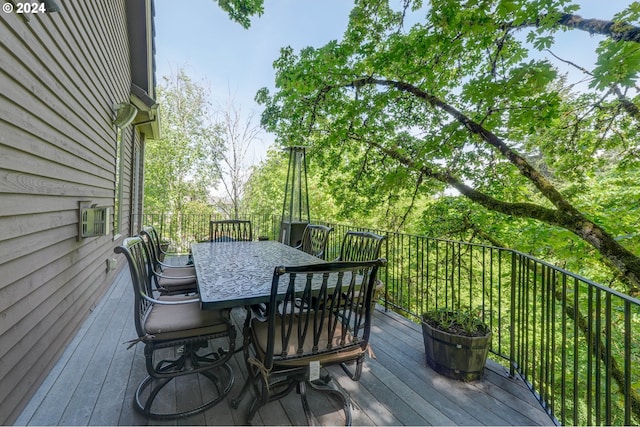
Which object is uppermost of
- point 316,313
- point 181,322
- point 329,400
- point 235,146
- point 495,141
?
point 235,146

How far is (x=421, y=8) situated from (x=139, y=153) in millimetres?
6487

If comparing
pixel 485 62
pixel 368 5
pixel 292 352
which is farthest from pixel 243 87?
pixel 292 352

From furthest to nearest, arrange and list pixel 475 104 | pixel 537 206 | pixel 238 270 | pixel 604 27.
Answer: pixel 537 206 → pixel 475 104 → pixel 604 27 → pixel 238 270

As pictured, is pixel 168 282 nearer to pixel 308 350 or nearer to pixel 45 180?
pixel 45 180

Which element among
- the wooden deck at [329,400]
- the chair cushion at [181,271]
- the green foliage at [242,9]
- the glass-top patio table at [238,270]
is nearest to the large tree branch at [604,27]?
the green foliage at [242,9]

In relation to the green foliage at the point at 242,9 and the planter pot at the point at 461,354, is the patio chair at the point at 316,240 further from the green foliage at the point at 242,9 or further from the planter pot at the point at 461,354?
the green foliage at the point at 242,9

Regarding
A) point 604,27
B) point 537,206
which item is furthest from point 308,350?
point 604,27

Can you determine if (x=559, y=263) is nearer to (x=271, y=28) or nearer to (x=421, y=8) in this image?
(x=421, y=8)

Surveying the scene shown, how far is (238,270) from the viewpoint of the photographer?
90.8 inches

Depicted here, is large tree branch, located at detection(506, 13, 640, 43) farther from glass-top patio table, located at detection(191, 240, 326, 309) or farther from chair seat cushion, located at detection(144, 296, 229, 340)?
chair seat cushion, located at detection(144, 296, 229, 340)

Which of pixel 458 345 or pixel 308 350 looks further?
pixel 458 345

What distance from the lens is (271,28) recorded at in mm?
7895

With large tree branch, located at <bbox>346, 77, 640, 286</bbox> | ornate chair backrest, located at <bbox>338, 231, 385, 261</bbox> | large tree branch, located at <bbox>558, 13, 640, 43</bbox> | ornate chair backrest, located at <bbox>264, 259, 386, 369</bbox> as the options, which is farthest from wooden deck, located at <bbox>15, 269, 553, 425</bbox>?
large tree branch, located at <bbox>558, 13, 640, 43</bbox>

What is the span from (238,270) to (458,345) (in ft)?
5.65
